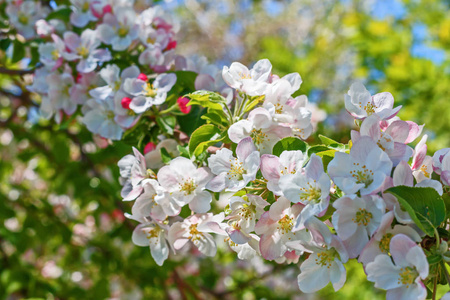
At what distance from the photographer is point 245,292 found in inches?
81.0

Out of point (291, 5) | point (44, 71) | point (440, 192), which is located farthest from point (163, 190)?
point (291, 5)

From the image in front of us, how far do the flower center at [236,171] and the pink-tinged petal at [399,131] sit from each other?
0.26 meters

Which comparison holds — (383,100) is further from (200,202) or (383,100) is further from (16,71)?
(16,71)

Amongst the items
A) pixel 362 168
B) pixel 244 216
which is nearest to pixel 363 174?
pixel 362 168

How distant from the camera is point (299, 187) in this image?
0.69 metres

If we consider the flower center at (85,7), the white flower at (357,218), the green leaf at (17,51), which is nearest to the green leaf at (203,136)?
the white flower at (357,218)

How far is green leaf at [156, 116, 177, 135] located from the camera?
3.29 feet

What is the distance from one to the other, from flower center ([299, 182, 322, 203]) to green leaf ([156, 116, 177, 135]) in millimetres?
410

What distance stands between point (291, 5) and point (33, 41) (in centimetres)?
640

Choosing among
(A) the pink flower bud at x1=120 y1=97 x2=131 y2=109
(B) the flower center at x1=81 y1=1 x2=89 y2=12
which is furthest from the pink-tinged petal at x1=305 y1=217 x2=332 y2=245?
(B) the flower center at x1=81 y1=1 x2=89 y2=12

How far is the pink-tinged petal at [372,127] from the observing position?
0.72 metres

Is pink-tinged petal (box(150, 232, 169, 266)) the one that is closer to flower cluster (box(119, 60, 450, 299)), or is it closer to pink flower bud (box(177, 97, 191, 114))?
flower cluster (box(119, 60, 450, 299))

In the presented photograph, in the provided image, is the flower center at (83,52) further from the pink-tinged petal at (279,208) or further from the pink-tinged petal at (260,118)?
the pink-tinged petal at (279,208)

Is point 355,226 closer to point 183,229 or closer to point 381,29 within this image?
point 183,229
